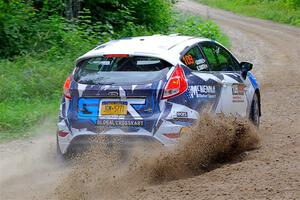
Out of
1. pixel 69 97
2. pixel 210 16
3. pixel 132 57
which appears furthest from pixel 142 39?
pixel 210 16

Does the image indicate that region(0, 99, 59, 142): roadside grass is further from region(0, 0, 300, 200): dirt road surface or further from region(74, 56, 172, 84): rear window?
region(74, 56, 172, 84): rear window

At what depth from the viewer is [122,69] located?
779cm

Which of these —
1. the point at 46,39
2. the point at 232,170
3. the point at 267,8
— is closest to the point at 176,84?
the point at 232,170

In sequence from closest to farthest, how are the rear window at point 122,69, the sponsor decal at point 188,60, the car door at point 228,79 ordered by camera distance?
the rear window at point 122,69
the sponsor decal at point 188,60
the car door at point 228,79

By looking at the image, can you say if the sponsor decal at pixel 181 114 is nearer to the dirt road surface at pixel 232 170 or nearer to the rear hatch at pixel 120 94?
the rear hatch at pixel 120 94

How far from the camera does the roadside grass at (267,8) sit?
1422 inches

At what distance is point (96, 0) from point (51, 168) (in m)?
11.0

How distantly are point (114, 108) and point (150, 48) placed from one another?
0.90 meters

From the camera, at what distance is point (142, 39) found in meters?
8.51

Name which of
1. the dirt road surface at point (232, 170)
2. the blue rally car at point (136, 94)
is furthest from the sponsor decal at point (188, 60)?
the dirt road surface at point (232, 170)

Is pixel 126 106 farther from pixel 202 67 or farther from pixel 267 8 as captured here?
pixel 267 8

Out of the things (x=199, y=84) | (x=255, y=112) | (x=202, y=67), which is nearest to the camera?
(x=199, y=84)

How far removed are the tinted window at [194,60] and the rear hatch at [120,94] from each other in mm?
440

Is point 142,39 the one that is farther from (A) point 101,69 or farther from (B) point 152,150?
(B) point 152,150
